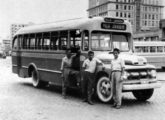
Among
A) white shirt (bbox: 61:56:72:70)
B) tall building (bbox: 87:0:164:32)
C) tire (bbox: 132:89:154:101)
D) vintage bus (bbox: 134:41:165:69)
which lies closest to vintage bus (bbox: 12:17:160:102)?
tire (bbox: 132:89:154:101)

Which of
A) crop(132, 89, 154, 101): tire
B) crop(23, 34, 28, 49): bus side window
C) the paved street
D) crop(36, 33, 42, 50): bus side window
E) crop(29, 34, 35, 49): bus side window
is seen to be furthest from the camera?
crop(23, 34, 28, 49): bus side window

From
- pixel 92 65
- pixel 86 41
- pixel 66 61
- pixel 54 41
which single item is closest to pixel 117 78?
pixel 92 65

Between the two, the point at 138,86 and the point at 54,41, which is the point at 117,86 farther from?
the point at 54,41

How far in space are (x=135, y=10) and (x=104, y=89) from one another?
140 m

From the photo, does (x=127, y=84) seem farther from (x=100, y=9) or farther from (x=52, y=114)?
(x=100, y=9)

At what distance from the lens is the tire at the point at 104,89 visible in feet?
33.1

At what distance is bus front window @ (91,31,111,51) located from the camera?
36.6 feet

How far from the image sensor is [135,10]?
146500 mm

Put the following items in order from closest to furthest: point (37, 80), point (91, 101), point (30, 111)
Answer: point (30, 111), point (91, 101), point (37, 80)

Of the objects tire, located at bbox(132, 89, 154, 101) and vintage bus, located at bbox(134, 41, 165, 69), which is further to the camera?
vintage bus, located at bbox(134, 41, 165, 69)

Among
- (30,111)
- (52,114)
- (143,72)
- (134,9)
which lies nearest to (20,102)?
(30,111)

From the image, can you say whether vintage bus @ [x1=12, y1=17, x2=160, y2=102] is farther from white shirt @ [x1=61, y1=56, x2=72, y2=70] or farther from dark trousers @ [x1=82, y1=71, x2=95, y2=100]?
white shirt @ [x1=61, y1=56, x2=72, y2=70]

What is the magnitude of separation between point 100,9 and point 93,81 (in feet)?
466

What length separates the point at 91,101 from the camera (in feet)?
34.0
